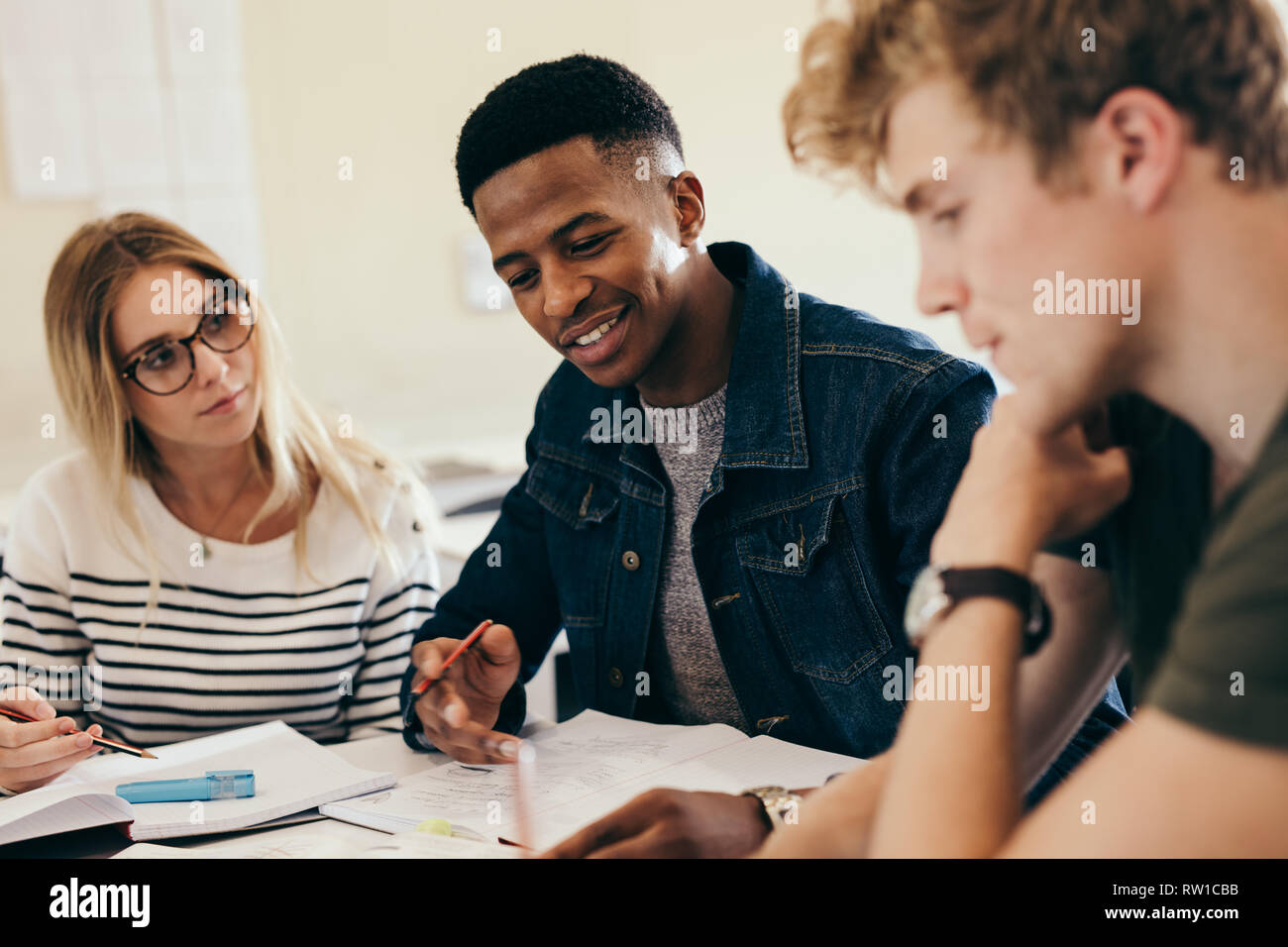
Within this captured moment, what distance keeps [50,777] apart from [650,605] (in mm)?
650

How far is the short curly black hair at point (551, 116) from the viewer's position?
1285mm

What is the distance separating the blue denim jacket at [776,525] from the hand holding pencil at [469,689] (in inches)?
1.3

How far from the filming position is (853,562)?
122 cm

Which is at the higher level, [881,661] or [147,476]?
[147,476]

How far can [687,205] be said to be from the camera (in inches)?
55.0

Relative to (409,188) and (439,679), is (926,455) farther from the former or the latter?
(409,188)

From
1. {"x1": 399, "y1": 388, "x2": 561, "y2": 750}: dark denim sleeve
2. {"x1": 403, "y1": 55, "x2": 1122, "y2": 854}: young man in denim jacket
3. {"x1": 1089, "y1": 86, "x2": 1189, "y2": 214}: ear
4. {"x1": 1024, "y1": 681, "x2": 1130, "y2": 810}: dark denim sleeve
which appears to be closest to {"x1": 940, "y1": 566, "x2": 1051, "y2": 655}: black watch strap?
{"x1": 1089, "y1": 86, "x2": 1189, "y2": 214}: ear

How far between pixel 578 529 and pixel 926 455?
44 centimetres

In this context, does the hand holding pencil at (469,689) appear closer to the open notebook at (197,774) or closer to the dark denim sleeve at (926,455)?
the open notebook at (197,774)

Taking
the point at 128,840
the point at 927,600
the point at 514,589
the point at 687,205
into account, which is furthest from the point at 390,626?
the point at 927,600

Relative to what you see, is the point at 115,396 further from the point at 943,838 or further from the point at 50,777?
the point at 943,838

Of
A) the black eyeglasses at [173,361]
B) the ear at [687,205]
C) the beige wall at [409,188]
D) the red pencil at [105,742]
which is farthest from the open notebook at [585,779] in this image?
the beige wall at [409,188]
